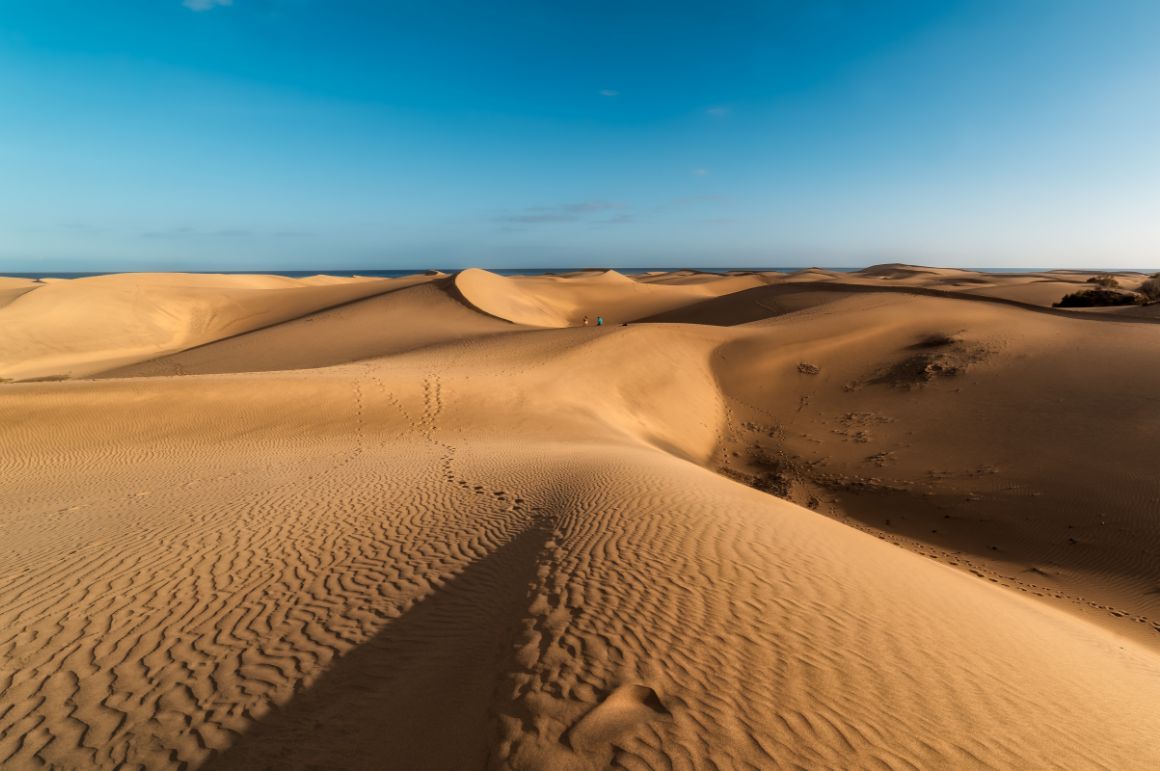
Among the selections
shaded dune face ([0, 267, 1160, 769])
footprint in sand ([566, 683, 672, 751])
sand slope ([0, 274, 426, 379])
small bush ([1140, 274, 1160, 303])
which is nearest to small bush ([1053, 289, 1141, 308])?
small bush ([1140, 274, 1160, 303])

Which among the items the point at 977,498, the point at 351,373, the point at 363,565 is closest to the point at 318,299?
the point at 351,373

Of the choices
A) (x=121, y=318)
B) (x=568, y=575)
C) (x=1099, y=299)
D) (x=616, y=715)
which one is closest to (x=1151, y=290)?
(x=1099, y=299)

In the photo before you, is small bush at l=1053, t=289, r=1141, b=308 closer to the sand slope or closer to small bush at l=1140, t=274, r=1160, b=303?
small bush at l=1140, t=274, r=1160, b=303

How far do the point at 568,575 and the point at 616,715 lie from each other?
1.92 meters

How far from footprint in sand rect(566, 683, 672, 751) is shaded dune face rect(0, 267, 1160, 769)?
2cm

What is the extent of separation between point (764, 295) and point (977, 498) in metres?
28.9

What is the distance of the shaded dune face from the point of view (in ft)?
11.1

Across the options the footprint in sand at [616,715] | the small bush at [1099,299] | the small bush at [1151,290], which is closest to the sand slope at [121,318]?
the footprint in sand at [616,715]

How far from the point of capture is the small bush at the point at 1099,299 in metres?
27.0

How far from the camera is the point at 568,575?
17.0ft

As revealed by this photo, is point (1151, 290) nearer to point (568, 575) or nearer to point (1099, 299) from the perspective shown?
point (1099, 299)

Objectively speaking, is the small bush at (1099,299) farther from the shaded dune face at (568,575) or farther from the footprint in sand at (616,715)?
the footprint in sand at (616,715)

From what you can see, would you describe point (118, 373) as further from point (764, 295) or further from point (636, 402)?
point (764, 295)

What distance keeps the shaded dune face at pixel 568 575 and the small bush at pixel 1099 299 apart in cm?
1646
